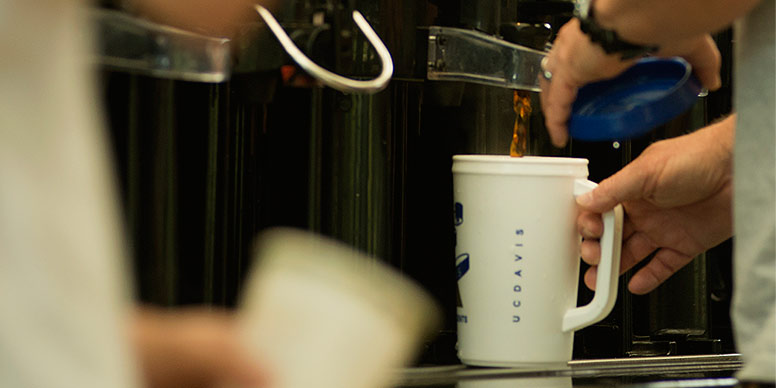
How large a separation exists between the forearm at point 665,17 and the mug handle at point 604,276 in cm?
22

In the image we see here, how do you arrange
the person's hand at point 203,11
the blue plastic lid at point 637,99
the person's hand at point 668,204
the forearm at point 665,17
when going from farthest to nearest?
the person's hand at point 668,204 → the blue plastic lid at point 637,99 → the forearm at point 665,17 → the person's hand at point 203,11

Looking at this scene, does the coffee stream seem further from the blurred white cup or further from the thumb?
the blurred white cup

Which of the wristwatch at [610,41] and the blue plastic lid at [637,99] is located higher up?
the wristwatch at [610,41]

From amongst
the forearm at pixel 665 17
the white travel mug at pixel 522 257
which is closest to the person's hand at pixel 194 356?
the forearm at pixel 665 17

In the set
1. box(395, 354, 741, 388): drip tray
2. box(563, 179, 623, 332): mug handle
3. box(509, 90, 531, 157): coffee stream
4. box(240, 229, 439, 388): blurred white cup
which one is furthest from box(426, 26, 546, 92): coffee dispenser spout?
box(240, 229, 439, 388): blurred white cup

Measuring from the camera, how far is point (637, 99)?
0.74 meters

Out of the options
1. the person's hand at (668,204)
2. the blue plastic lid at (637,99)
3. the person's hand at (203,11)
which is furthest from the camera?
the person's hand at (668,204)

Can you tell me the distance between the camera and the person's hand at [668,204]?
83 centimetres

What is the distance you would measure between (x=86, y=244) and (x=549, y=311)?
2.07 feet

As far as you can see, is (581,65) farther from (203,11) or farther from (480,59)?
(203,11)

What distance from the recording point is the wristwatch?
0.68 meters

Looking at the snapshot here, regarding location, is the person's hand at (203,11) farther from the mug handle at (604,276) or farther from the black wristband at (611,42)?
→ the mug handle at (604,276)

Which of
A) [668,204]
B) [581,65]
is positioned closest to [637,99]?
[581,65]

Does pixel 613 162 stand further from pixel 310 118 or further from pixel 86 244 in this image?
pixel 86 244
